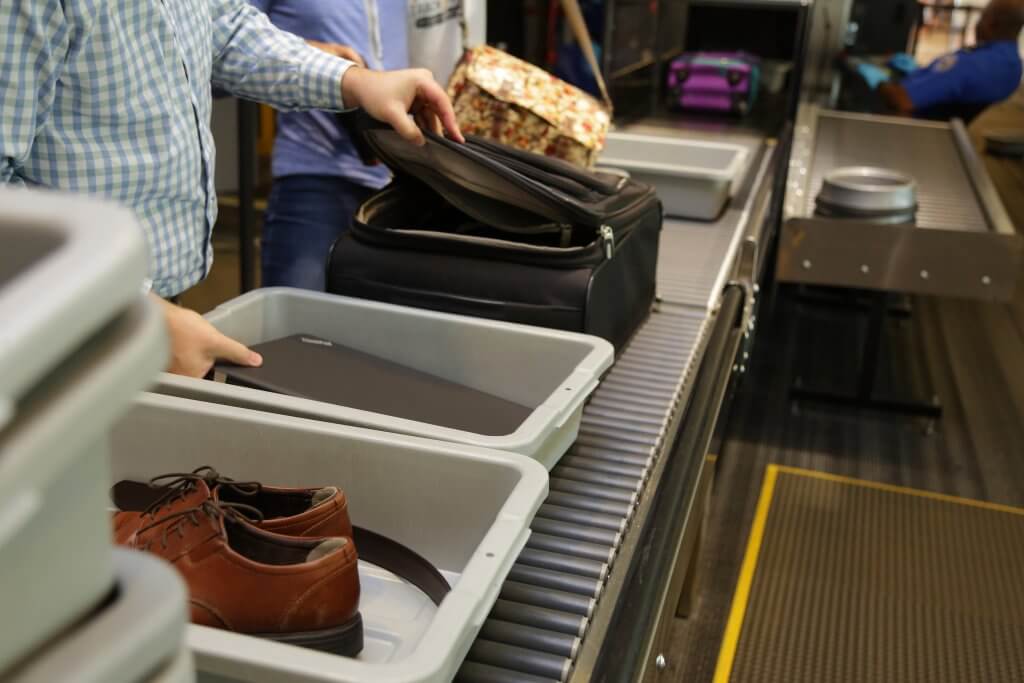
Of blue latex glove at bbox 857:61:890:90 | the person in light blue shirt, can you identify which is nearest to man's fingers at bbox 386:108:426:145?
the person in light blue shirt

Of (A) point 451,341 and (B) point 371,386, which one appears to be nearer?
(B) point 371,386

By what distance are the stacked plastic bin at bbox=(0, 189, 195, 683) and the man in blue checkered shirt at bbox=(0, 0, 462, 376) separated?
0.70 meters

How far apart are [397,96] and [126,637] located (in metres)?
1.18

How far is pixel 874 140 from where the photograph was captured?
4.78 metres

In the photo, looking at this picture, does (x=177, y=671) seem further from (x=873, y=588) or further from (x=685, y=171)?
(x=873, y=588)

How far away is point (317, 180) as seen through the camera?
2.01 meters

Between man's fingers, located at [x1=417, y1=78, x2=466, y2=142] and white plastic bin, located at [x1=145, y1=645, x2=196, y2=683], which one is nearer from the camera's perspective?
white plastic bin, located at [x1=145, y1=645, x2=196, y2=683]

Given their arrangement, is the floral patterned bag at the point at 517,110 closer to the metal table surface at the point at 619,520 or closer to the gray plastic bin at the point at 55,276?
the metal table surface at the point at 619,520

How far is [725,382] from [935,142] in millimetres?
3652

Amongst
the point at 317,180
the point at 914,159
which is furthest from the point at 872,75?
the point at 317,180

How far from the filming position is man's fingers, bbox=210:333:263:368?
120 cm

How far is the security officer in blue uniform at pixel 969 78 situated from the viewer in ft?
20.4

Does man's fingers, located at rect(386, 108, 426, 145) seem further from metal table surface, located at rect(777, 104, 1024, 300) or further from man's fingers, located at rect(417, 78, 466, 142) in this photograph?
metal table surface, located at rect(777, 104, 1024, 300)

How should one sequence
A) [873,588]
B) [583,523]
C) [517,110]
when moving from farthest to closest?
[873,588] < [517,110] < [583,523]
